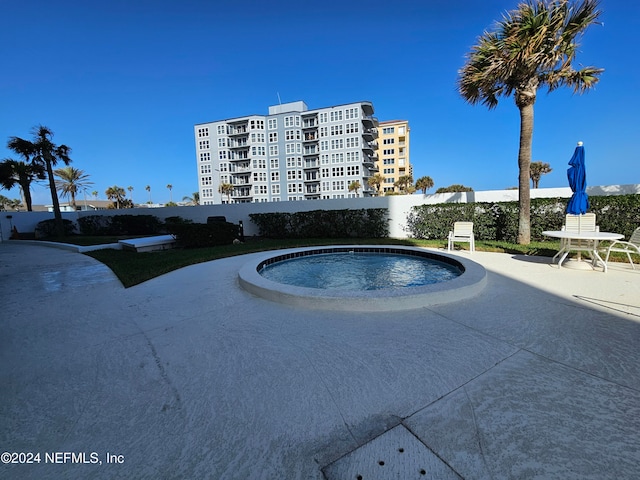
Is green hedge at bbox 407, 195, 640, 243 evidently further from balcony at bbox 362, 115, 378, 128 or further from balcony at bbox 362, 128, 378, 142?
balcony at bbox 362, 115, 378, 128

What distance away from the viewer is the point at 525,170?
920 cm

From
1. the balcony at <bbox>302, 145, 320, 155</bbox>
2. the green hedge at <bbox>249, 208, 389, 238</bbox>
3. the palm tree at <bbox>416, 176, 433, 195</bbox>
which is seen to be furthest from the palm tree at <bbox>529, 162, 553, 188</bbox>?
the green hedge at <bbox>249, 208, 389, 238</bbox>

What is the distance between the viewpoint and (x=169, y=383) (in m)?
2.50

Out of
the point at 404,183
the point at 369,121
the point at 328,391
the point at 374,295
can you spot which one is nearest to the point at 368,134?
the point at 369,121

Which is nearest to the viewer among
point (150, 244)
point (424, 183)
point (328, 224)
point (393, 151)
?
point (150, 244)

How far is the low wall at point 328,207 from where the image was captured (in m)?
10.1

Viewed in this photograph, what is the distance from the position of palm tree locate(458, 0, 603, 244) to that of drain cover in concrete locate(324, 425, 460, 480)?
32.6ft

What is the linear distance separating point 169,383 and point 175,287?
3612 mm

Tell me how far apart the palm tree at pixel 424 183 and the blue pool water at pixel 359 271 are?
53542mm

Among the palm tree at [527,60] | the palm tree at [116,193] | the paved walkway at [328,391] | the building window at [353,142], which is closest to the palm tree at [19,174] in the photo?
the paved walkway at [328,391]

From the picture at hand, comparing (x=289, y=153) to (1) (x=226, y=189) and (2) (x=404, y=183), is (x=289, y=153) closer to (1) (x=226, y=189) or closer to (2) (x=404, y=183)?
(1) (x=226, y=189)

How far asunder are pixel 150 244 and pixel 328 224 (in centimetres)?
762

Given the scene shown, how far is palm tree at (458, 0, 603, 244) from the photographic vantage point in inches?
309

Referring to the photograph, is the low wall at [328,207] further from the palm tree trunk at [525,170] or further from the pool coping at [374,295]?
the pool coping at [374,295]
